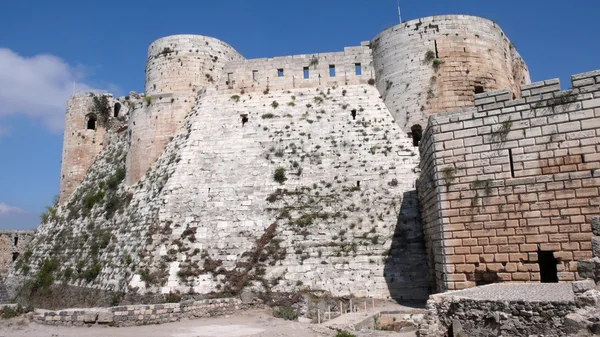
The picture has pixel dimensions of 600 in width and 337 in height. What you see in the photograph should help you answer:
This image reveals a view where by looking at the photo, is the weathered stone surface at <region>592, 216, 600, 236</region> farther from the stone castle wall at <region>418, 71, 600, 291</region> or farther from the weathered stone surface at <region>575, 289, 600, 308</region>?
the weathered stone surface at <region>575, 289, 600, 308</region>

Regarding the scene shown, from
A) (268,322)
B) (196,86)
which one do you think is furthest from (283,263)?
(196,86)

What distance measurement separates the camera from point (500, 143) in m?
9.83

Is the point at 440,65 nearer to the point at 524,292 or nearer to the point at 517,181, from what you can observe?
the point at 517,181

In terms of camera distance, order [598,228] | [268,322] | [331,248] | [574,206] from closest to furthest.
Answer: [598,228], [574,206], [268,322], [331,248]

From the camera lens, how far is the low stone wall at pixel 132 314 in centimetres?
1143

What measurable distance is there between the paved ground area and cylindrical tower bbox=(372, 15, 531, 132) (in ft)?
31.3

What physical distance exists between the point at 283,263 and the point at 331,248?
66.5 inches

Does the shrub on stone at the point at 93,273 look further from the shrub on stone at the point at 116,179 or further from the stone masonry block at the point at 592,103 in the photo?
the stone masonry block at the point at 592,103

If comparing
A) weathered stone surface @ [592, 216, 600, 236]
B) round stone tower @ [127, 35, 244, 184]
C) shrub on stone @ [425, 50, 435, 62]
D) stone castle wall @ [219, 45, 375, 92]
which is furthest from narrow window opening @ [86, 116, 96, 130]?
weathered stone surface @ [592, 216, 600, 236]

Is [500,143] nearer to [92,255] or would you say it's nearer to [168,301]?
[168,301]

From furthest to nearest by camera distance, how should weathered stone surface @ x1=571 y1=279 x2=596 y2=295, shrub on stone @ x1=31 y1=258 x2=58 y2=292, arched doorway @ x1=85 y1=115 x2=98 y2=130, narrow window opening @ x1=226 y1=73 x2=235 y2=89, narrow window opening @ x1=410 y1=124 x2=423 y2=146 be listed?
arched doorway @ x1=85 y1=115 x2=98 y2=130, narrow window opening @ x1=226 y1=73 x2=235 y2=89, shrub on stone @ x1=31 y1=258 x2=58 y2=292, narrow window opening @ x1=410 y1=124 x2=423 y2=146, weathered stone surface @ x1=571 y1=279 x2=596 y2=295

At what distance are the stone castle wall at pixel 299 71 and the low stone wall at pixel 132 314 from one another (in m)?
11.1

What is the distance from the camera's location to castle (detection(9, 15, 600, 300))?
9.43 metres

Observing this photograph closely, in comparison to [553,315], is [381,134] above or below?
above
